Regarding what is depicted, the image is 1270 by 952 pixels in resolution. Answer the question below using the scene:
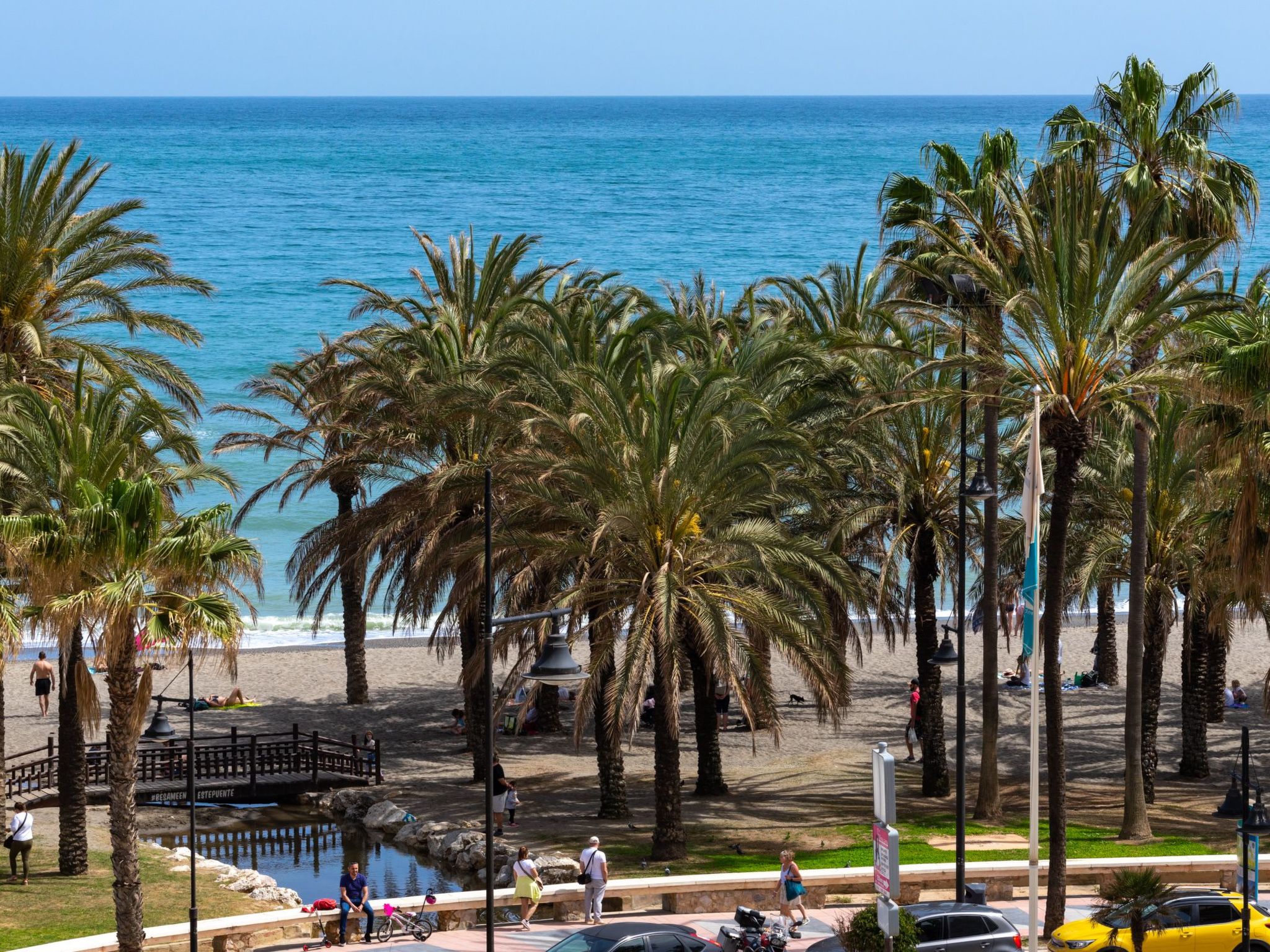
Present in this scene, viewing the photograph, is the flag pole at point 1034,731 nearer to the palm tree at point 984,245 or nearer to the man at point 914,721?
the palm tree at point 984,245

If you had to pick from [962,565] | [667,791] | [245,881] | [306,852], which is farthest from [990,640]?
[245,881]

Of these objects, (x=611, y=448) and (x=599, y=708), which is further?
(x=599, y=708)

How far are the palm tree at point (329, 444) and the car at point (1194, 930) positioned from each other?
16.3m

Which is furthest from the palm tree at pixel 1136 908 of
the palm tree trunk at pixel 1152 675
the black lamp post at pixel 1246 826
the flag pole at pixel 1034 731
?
the palm tree trunk at pixel 1152 675

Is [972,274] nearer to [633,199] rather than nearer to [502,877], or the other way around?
[502,877]

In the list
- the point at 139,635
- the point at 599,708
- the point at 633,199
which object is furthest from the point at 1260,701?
the point at 633,199

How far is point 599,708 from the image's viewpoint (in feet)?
102

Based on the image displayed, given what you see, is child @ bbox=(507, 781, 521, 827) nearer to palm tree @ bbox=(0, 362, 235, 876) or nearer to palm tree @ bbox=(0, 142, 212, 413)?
palm tree @ bbox=(0, 362, 235, 876)

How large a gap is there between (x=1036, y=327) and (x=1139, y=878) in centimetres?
704

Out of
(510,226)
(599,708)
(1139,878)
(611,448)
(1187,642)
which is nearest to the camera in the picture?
(1139,878)

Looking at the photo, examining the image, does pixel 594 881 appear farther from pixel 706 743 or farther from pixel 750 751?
pixel 750 751

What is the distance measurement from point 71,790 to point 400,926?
6020mm

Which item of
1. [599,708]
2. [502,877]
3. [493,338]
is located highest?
[493,338]

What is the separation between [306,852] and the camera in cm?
2884
